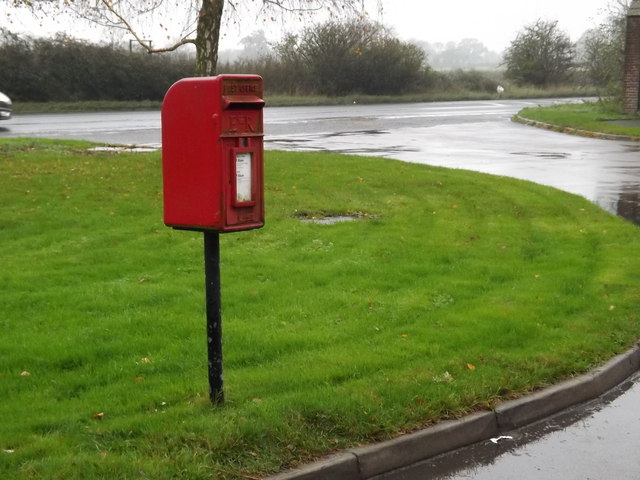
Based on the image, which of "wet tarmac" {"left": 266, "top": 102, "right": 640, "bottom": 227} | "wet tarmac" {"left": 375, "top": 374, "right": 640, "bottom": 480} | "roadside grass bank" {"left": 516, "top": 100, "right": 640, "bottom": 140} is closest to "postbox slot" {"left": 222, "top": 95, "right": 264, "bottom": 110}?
"wet tarmac" {"left": 375, "top": 374, "right": 640, "bottom": 480}

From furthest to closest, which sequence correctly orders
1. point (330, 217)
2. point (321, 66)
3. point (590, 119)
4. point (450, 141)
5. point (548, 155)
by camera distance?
point (321, 66), point (590, 119), point (450, 141), point (548, 155), point (330, 217)

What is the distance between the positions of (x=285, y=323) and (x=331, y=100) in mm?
42170

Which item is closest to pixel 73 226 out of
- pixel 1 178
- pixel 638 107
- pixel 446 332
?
pixel 1 178

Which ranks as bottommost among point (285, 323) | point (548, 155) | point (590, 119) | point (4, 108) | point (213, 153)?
point (285, 323)

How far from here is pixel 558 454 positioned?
16.2ft

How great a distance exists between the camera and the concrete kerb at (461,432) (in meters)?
4.52

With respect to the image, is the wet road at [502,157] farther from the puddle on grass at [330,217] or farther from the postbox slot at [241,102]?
the puddle on grass at [330,217]

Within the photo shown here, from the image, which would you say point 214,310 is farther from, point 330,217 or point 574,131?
point 574,131

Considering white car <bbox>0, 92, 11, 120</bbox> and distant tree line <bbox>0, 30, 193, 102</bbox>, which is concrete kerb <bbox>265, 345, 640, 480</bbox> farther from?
distant tree line <bbox>0, 30, 193, 102</bbox>

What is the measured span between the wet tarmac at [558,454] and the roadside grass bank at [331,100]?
3547 centimetres

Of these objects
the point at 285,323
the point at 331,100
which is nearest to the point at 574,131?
the point at 331,100

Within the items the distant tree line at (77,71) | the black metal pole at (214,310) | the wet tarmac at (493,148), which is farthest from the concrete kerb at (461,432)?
the distant tree line at (77,71)

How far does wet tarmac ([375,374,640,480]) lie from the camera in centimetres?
469

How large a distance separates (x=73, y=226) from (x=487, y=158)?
1128cm
